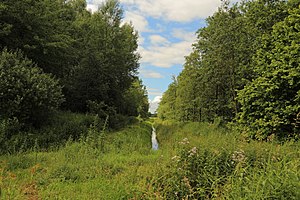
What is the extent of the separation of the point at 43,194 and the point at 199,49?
2390 centimetres

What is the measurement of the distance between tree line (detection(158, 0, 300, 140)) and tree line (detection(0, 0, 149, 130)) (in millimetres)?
9496

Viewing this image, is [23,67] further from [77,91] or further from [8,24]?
[77,91]

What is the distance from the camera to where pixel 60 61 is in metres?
22.6

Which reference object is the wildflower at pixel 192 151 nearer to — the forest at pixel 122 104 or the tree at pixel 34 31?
the forest at pixel 122 104

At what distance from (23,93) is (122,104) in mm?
19749

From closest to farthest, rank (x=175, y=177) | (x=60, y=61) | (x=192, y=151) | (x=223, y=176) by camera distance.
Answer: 1. (x=223, y=176)
2. (x=175, y=177)
3. (x=192, y=151)
4. (x=60, y=61)

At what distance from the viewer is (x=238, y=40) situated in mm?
20938

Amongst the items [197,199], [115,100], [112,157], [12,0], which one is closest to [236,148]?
[197,199]

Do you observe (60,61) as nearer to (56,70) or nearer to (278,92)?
(56,70)

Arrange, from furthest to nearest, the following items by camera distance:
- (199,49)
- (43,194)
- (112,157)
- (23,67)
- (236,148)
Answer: (199,49) → (23,67) → (112,157) → (236,148) → (43,194)

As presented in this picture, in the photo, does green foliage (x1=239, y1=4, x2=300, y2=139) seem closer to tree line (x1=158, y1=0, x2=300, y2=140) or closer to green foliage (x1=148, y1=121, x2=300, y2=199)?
tree line (x1=158, y1=0, x2=300, y2=140)

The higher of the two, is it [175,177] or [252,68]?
[252,68]

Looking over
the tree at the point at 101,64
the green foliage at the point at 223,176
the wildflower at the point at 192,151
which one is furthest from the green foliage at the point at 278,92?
the tree at the point at 101,64

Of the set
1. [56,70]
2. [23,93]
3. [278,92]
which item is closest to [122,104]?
[56,70]
